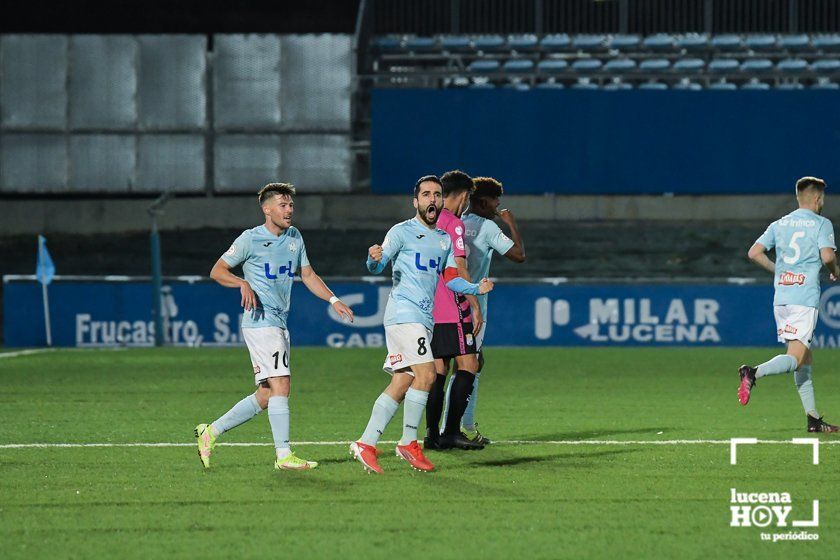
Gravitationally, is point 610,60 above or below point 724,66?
above

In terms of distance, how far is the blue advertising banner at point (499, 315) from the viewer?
23.1m

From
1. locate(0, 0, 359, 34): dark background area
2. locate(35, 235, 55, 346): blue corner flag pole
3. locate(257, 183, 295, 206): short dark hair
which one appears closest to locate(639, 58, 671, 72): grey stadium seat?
locate(0, 0, 359, 34): dark background area

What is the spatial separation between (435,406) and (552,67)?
2236cm

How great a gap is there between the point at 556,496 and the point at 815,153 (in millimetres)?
24264

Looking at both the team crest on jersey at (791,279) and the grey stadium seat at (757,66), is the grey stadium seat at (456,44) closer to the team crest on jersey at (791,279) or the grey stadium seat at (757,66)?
the grey stadium seat at (757,66)

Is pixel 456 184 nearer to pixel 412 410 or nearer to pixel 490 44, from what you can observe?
pixel 412 410

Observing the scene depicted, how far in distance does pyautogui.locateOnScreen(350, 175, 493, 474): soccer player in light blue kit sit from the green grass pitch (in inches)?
15.7

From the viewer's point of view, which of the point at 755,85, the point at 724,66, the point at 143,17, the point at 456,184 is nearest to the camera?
the point at 456,184

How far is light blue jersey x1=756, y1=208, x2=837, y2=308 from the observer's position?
10672mm

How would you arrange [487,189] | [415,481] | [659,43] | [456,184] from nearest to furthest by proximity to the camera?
[415,481] → [456,184] → [487,189] → [659,43]

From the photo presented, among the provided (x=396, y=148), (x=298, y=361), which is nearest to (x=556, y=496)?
(x=298, y=361)

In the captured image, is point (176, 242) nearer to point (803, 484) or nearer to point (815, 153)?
point (815, 153)

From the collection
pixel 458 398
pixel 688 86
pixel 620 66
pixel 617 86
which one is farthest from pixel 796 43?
pixel 458 398

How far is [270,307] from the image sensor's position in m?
8.80
